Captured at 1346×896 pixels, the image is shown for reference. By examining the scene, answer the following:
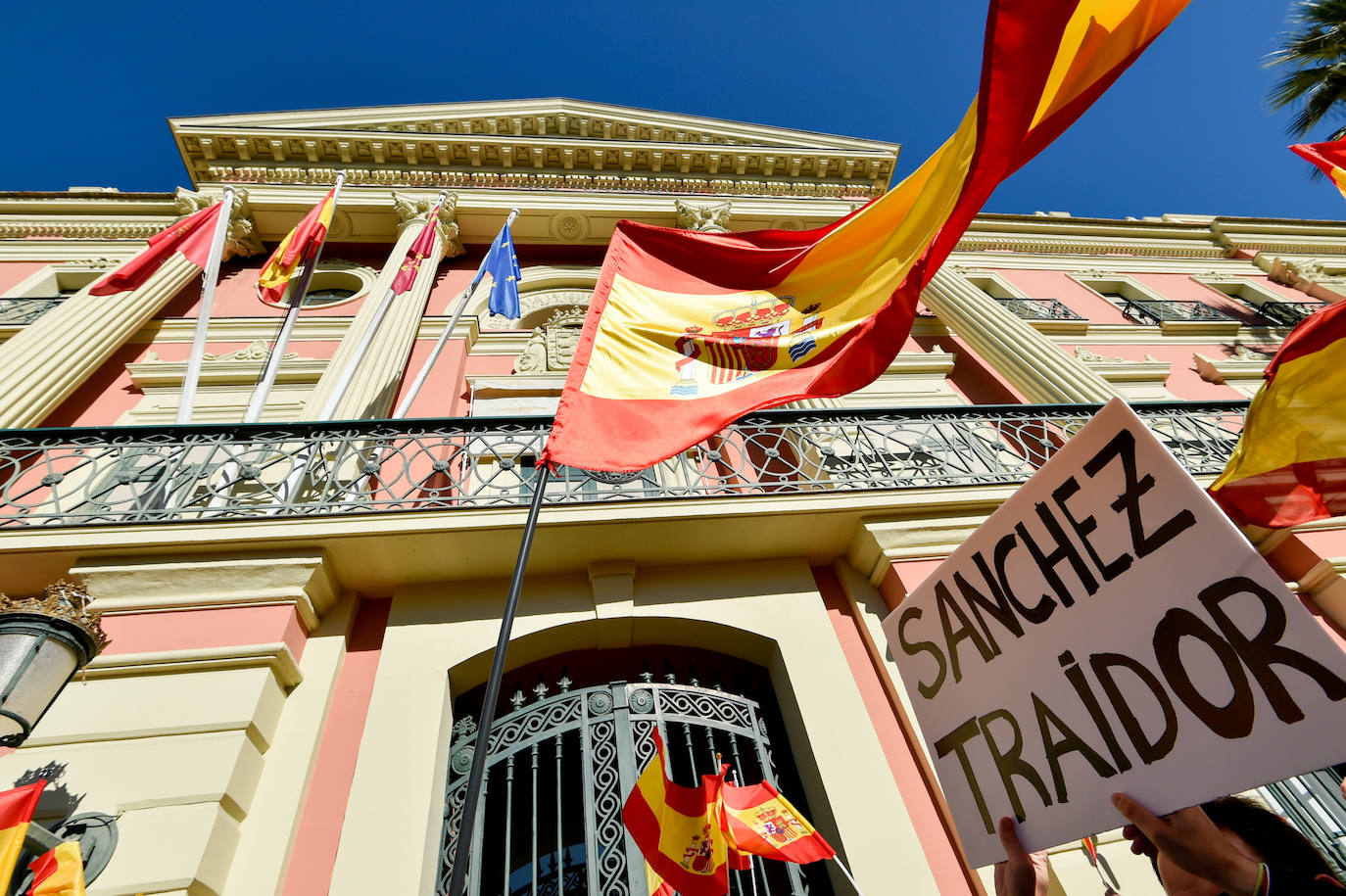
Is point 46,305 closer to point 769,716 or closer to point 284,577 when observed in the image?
point 284,577

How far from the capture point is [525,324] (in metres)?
11.9

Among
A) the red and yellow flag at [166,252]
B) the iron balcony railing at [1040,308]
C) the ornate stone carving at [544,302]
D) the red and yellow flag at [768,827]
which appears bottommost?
the red and yellow flag at [768,827]

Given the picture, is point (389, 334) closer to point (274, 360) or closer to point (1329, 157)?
point (274, 360)

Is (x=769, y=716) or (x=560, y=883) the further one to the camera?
(x=769, y=716)

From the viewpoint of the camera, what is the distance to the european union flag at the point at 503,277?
8.91m

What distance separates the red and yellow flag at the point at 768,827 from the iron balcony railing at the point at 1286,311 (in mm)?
16167

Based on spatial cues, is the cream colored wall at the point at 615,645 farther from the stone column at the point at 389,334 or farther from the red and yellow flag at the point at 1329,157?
the red and yellow flag at the point at 1329,157

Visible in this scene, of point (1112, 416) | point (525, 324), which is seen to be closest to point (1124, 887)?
point (1112, 416)

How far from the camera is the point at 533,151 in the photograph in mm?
13750

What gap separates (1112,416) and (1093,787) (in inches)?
47.8

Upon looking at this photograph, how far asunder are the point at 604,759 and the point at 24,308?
12293 mm

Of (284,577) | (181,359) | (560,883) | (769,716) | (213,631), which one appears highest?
(181,359)

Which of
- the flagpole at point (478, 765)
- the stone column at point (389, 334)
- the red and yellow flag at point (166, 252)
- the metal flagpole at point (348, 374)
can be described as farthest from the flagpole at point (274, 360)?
the flagpole at point (478, 765)

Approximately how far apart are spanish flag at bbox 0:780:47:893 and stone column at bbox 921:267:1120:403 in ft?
32.6
